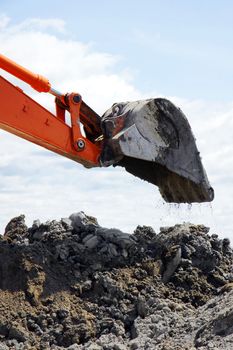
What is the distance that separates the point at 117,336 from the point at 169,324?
0.55 metres

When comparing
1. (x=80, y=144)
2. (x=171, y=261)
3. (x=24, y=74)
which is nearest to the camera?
(x=24, y=74)

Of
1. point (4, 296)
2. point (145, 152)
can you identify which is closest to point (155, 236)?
point (145, 152)

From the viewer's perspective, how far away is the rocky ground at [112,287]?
8.97m

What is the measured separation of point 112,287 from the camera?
9.68 meters

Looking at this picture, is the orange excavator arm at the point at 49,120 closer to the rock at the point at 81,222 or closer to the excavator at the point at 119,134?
the excavator at the point at 119,134

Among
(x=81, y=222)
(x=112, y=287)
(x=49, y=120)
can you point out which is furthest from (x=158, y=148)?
(x=112, y=287)

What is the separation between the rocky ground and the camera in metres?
8.97

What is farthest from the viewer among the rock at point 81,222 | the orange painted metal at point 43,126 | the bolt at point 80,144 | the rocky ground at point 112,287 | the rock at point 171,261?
the rock at point 81,222

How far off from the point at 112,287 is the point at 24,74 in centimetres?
245

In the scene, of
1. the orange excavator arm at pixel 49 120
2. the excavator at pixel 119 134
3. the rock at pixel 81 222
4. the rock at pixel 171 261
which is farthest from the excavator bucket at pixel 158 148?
the rock at pixel 81 222

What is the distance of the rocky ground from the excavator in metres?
0.73

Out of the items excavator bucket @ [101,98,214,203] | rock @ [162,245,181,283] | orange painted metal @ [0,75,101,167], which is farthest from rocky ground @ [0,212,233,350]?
orange painted metal @ [0,75,101,167]

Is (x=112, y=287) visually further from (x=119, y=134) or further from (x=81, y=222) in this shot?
(x=119, y=134)

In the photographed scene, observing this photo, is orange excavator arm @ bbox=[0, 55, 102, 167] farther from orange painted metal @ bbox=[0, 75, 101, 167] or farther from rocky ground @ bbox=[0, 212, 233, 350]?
rocky ground @ bbox=[0, 212, 233, 350]
